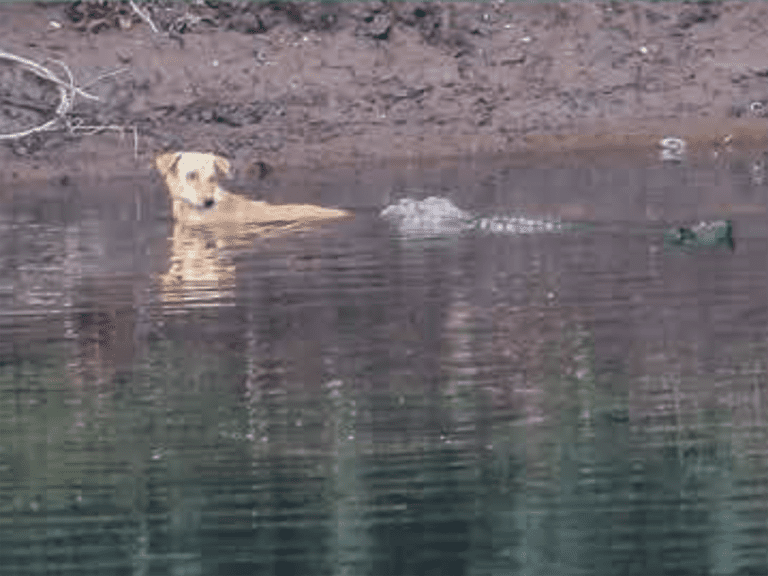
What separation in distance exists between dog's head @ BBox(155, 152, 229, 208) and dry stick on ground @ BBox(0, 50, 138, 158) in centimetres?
304

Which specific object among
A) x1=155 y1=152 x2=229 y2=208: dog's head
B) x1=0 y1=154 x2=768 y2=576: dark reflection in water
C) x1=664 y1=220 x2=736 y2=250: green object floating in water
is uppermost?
x1=155 y1=152 x2=229 y2=208: dog's head

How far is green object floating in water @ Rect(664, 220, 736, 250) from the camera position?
19.7 meters

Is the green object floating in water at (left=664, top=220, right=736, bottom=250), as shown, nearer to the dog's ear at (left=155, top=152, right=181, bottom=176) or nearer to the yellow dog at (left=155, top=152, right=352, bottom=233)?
the yellow dog at (left=155, top=152, right=352, bottom=233)

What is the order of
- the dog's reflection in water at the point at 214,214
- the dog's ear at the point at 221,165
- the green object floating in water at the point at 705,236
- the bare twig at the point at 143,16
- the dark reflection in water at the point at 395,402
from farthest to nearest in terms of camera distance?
the bare twig at the point at 143,16 → the dog's ear at the point at 221,165 → the dog's reflection in water at the point at 214,214 → the green object floating in water at the point at 705,236 → the dark reflection in water at the point at 395,402

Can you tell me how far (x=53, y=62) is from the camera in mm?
28141

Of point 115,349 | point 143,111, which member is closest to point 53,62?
point 143,111

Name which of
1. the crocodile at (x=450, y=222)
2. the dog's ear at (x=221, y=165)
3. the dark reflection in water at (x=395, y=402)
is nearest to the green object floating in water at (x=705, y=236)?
the dark reflection in water at (x=395, y=402)

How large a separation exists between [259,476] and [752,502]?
232 centimetres

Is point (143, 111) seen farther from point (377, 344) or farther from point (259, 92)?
point (377, 344)

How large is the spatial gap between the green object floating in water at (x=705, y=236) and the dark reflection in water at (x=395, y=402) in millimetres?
91

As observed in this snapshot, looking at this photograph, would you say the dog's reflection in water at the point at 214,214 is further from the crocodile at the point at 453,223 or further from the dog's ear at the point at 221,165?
the crocodile at the point at 453,223

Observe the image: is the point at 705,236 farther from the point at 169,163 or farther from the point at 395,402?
the point at 395,402

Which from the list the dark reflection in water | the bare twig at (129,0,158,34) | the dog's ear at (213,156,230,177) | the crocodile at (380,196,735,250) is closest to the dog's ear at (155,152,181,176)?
the dog's ear at (213,156,230,177)

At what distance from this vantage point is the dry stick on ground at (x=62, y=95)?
26.5 metres
